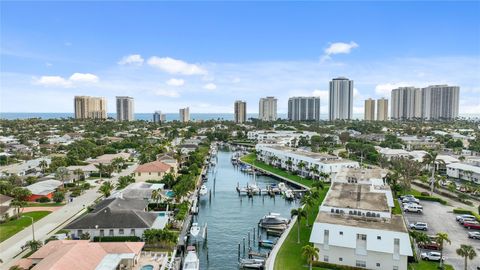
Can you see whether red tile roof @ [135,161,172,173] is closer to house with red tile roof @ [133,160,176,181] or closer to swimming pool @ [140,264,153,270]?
house with red tile roof @ [133,160,176,181]

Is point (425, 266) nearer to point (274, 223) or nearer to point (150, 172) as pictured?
point (274, 223)

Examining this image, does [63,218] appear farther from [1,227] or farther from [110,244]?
[110,244]

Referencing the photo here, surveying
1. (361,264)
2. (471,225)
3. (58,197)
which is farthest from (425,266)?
(58,197)

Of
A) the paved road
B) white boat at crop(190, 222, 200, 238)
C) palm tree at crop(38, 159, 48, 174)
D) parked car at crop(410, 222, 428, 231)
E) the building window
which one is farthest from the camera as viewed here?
palm tree at crop(38, 159, 48, 174)

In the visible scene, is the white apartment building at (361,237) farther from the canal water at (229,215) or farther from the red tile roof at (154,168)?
the red tile roof at (154,168)

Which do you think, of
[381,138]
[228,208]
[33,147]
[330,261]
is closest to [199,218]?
[228,208]

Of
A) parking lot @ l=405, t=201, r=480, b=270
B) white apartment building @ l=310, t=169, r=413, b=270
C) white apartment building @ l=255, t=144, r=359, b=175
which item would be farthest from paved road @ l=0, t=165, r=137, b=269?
white apartment building @ l=255, t=144, r=359, b=175
